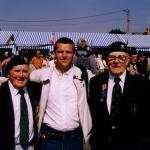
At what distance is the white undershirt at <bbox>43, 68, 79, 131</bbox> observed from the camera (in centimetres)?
410

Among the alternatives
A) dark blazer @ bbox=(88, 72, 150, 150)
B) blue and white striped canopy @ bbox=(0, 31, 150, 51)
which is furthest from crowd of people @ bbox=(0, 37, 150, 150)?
blue and white striped canopy @ bbox=(0, 31, 150, 51)

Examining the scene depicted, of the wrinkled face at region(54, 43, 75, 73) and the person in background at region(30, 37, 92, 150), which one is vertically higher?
the wrinkled face at region(54, 43, 75, 73)

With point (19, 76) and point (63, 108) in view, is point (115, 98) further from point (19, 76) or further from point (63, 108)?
point (19, 76)

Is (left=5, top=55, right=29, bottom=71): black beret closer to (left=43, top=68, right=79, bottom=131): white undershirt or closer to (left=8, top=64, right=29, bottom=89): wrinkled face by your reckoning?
(left=8, top=64, right=29, bottom=89): wrinkled face

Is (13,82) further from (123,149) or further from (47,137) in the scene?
(123,149)

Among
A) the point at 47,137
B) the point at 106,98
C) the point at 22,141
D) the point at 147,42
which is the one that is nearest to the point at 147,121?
the point at 106,98

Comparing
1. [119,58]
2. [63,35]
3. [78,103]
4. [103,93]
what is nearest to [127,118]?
[103,93]

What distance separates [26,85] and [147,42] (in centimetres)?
3325

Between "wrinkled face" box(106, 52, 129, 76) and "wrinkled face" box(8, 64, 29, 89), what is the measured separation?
882mm

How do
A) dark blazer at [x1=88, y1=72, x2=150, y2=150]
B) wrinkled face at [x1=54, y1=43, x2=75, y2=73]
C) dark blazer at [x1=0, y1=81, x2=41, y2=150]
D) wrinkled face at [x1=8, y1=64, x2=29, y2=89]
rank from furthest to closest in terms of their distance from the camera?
wrinkled face at [x1=54, y1=43, x2=75, y2=73] < dark blazer at [x1=88, y1=72, x2=150, y2=150] < wrinkled face at [x1=8, y1=64, x2=29, y2=89] < dark blazer at [x1=0, y1=81, x2=41, y2=150]

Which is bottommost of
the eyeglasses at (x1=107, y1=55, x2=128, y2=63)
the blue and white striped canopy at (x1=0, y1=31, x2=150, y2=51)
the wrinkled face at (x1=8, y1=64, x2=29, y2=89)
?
the wrinkled face at (x1=8, y1=64, x2=29, y2=89)

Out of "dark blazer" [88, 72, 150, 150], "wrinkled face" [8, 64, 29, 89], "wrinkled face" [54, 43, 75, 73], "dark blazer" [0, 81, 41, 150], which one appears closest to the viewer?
"dark blazer" [0, 81, 41, 150]

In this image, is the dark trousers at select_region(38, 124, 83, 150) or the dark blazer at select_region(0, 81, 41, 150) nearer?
the dark blazer at select_region(0, 81, 41, 150)

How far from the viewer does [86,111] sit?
4195 mm
